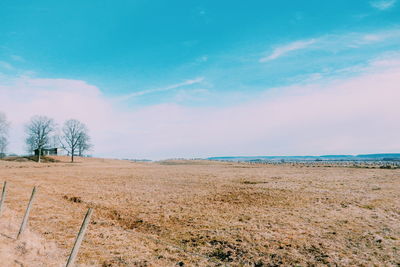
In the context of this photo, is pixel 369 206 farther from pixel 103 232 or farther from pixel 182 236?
pixel 103 232

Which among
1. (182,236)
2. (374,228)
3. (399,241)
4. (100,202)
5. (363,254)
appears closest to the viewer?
(363,254)

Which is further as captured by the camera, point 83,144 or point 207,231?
point 83,144

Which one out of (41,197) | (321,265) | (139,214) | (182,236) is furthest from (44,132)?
(321,265)

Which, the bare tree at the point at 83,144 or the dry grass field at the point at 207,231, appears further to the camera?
the bare tree at the point at 83,144

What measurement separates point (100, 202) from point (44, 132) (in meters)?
79.6

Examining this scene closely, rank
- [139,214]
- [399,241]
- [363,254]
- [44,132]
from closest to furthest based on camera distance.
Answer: [363,254] → [399,241] → [139,214] → [44,132]

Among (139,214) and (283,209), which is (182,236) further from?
(283,209)

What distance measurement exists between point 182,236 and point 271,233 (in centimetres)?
455

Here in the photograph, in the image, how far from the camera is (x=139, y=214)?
703 inches

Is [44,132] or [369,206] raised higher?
[44,132]

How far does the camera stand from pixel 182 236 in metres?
13.5

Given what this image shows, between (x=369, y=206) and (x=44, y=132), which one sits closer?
(x=369, y=206)

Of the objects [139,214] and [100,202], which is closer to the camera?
[139,214]

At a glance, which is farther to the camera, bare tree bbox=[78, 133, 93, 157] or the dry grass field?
bare tree bbox=[78, 133, 93, 157]
